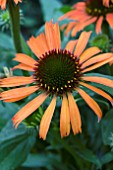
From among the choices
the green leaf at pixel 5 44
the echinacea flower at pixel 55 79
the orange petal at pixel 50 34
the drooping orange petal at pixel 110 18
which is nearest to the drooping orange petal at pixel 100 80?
the echinacea flower at pixel 55 79

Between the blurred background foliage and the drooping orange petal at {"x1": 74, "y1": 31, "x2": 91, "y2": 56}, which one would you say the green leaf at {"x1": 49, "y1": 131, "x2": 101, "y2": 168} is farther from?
the drooping orange petal at {"x1": 74, "y1": 31, "x2": 91, "y2": 56}

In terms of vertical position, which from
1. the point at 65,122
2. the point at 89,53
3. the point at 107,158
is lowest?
the point at 107,158

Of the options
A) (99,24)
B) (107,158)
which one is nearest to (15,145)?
(107,158)

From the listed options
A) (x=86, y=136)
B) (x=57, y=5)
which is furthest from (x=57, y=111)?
(x=57, y=5)

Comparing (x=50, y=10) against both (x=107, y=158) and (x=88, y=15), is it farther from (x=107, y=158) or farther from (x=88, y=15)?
(x=107, y=158)

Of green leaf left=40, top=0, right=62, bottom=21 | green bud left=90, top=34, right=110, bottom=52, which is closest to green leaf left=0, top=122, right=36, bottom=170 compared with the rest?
green bud left=90, top=34, right=110, bottom=52

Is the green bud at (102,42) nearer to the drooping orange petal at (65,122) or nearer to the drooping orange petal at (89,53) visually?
the drooping orange petal at (89,53)
